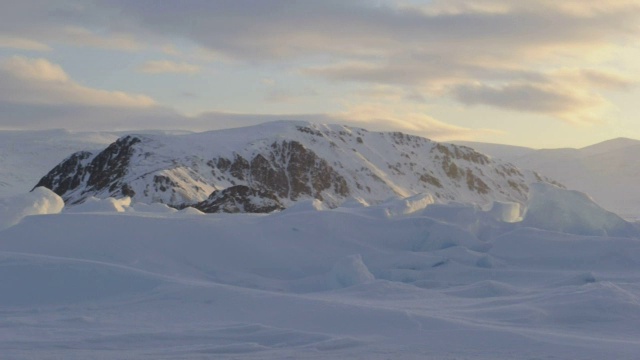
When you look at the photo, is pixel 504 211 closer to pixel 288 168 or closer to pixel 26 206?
pixel 26 206

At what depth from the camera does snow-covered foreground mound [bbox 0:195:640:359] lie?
10672 millimetres

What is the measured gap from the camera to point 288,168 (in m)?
119

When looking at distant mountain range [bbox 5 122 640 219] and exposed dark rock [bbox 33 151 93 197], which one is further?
exposed dark rock [bbox 33 151 93 197]

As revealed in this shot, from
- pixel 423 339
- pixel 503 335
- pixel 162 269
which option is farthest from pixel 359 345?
pixel 162 269

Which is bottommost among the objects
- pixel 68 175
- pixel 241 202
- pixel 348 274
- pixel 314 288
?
pixel 241 202

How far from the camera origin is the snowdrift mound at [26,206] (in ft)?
78.8

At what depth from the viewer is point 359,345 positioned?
10742 mm

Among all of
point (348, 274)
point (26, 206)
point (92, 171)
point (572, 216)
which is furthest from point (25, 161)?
point (348, 274)

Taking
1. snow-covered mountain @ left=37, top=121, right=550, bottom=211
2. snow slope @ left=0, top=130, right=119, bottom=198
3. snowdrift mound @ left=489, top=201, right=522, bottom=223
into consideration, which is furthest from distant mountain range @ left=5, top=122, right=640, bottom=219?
snowdrift mound @ left=489, top=201, right=522, bottom=223

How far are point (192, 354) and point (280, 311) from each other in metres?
2.58

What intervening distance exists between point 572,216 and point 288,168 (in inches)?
3705

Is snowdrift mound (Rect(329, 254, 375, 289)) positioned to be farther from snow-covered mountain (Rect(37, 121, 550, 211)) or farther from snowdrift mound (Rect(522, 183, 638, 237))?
snow-covered mountain (Rect(37, 121, 550, 211))

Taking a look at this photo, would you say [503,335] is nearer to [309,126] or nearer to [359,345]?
[359,345]

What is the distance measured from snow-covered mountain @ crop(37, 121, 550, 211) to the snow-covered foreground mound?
62594 millimetres
